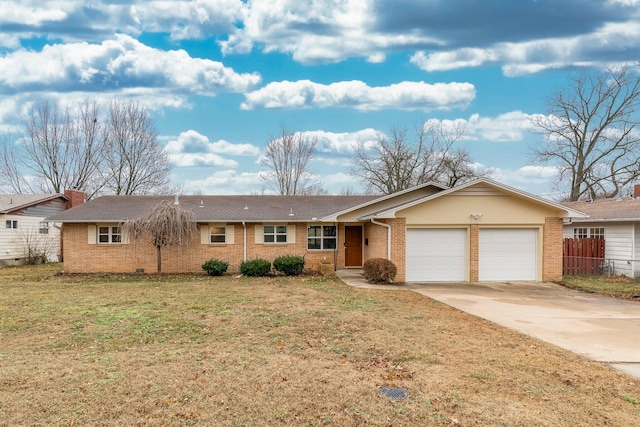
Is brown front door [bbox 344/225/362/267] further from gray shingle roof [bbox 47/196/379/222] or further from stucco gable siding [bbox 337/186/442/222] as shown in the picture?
stucco gable siding [bbox 337/186/442/222]

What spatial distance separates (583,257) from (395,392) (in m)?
17.3

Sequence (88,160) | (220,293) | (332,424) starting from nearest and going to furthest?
(332,424) < (220,293) < (88,160)

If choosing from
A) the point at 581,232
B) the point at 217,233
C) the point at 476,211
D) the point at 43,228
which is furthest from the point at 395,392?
the point at 43,228

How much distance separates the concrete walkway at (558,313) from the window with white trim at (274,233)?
4236mm

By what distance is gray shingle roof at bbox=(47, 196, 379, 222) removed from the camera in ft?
62.1

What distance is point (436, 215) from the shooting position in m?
16.1

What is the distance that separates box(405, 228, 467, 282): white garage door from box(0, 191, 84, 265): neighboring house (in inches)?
744

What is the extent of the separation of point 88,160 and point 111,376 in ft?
107

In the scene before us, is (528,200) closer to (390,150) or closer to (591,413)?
(591,413)

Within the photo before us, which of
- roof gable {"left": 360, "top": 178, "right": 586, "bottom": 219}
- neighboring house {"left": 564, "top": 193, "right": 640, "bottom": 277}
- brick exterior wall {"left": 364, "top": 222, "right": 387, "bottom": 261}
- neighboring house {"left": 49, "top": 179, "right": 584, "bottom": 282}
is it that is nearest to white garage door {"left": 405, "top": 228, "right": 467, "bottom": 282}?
neighboring house {"left": 49, "top": 179, "right": 584, "bottom": 282}

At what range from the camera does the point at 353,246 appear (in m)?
20.6

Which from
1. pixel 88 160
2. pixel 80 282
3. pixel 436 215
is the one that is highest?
pixel 88 160

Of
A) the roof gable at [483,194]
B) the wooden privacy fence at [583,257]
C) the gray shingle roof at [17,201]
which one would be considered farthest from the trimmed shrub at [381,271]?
the gray shingle roof at [17,201]

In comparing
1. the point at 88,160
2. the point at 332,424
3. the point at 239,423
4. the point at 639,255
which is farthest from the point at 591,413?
the point at 88,160
